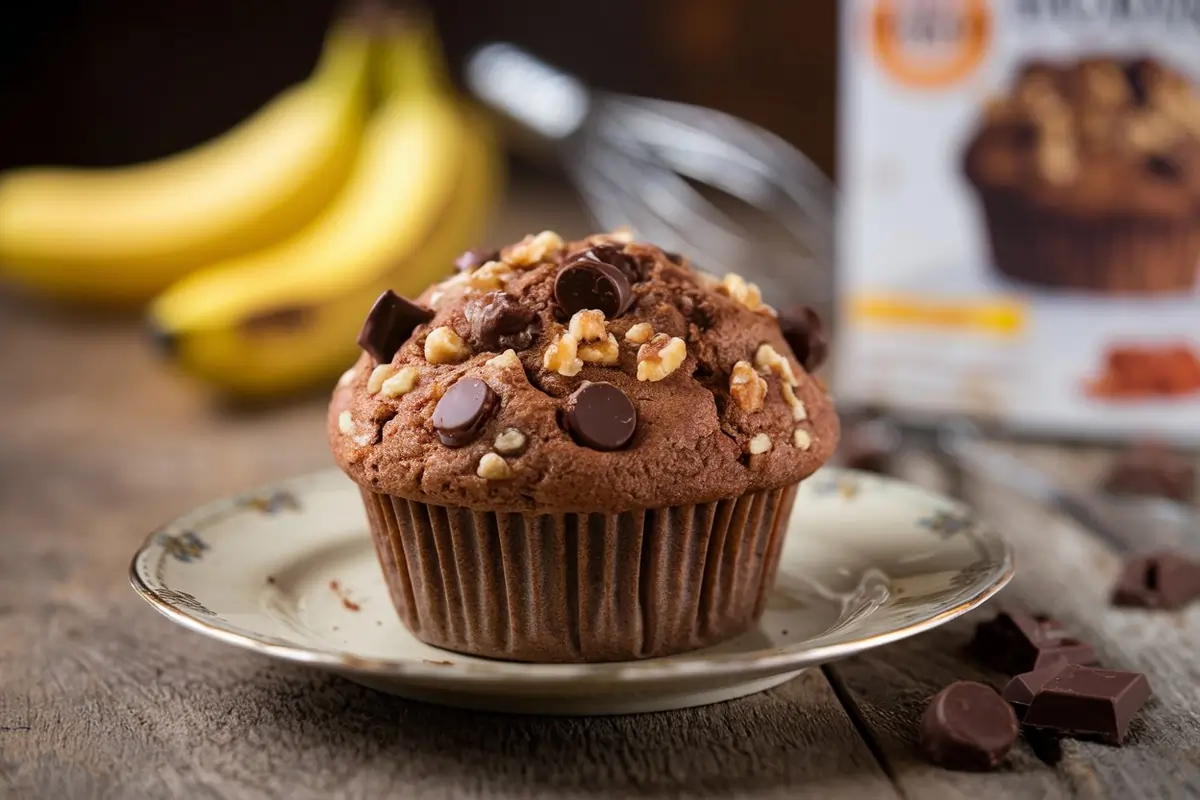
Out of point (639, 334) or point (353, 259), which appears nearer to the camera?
point (639, 334)

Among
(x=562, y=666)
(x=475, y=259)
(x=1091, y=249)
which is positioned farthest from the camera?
(x=1091, y=249)

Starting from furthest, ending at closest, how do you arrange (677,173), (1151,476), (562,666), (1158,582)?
(677,173), (1151,476), (1158,582), (562,666)

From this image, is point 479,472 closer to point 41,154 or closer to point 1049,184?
point 1049,184

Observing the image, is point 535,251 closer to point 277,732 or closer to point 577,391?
point 577,391

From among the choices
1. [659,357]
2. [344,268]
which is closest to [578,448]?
[659,357]

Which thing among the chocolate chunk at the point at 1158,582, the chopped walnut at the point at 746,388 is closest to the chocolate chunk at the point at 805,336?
the chopped walnut at the point at 746,388

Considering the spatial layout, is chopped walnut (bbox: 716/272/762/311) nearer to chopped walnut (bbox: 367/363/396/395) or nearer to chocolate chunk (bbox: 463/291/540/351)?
chocolate chunk (bbox: 463/291/540/351)

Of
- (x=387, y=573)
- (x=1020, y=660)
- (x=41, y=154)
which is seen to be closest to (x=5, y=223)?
(x=41, y=154)

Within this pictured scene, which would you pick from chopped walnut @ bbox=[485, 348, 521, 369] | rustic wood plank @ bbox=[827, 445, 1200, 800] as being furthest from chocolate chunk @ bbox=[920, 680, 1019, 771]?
chopped walnut @ bbox=[485, 348, 521, 369]

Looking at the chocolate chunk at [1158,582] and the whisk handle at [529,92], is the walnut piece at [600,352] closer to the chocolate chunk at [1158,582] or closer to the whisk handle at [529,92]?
the chocolate chunk at [1158,582]
